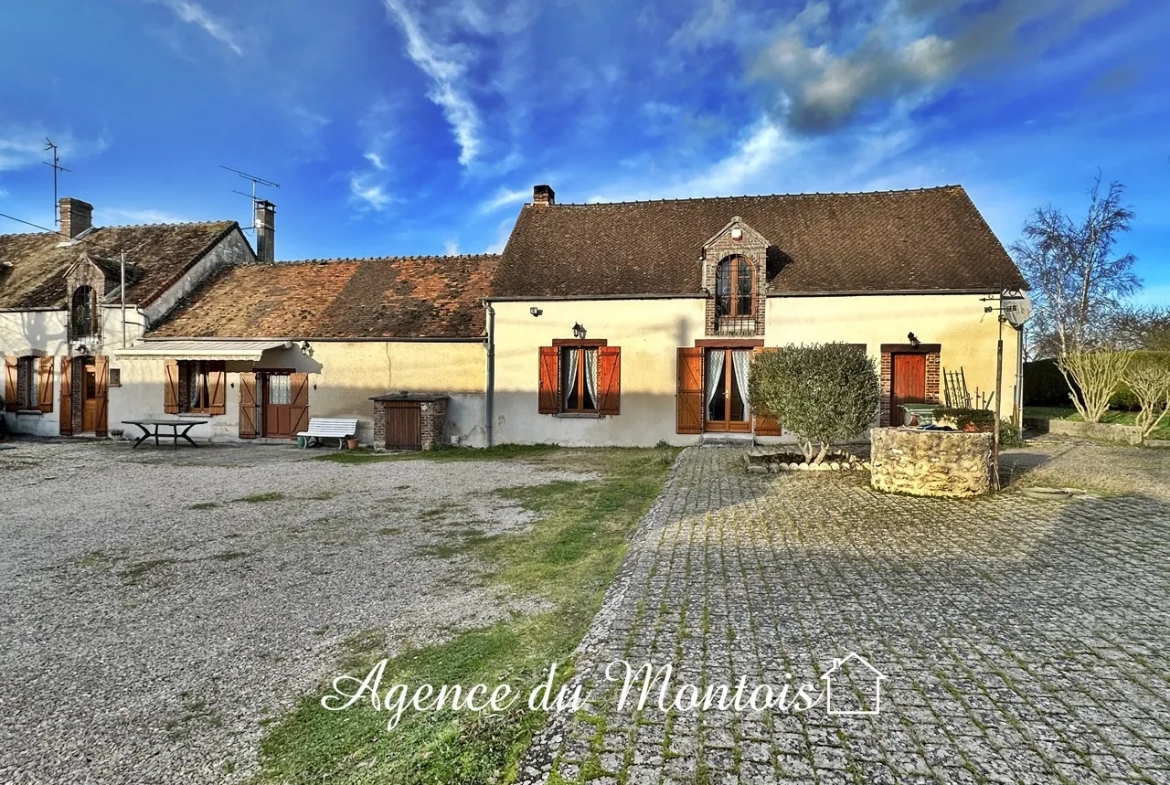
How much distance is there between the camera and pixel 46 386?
17.9 m

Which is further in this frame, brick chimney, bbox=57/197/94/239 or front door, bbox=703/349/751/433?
brick chimney, bbox=57/197/94/239

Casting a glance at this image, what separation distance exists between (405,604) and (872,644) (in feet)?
11.0

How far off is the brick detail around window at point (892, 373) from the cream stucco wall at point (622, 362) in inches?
168

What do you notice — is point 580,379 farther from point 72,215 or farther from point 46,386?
point 72,215

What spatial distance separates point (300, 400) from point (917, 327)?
15743mm

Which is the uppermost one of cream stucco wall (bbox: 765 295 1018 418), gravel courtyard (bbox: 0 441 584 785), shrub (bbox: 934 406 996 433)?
cream stucco wall (bbox: 765 295 1018 418)

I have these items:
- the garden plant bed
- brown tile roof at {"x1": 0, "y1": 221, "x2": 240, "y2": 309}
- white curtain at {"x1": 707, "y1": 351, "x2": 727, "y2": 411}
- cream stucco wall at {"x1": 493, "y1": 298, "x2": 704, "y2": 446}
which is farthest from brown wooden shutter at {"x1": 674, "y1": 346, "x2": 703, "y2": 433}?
brown tile roof at {"x1": 0, "y1": 221, "x2": 240, "y2": 309}

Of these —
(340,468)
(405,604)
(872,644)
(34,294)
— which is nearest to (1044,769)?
(872,644)

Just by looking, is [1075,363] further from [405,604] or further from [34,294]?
[34,294]

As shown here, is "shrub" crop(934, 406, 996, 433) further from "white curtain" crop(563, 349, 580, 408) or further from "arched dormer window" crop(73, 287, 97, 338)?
"arched dormer window" crop(73, 287, 97, 338)

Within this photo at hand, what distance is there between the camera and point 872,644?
3555 mm

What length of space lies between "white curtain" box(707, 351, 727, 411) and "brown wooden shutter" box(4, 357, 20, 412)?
20.8 meters

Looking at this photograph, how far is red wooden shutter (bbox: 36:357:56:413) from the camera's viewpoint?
17.8 metres

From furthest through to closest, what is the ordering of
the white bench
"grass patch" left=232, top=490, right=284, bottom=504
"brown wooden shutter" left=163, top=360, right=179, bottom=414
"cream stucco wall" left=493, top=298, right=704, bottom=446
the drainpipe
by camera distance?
"brown wooden shutter" left=163, top=360, right=179, bottom=414 < the white bench < the drainpipe < "cream stucco wall" left=493, top=298, right=704, bottom=446 < "grass patch" left=232, top=490, right=284, bottom=504
